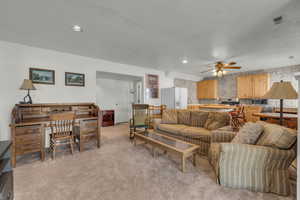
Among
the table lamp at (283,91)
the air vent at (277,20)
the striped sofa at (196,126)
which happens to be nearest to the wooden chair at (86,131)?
the striped sofa at (196,126)

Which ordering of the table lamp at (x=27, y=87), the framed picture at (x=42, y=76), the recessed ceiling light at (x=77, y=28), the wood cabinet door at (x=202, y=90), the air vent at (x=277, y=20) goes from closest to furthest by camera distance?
the air vent at (x=277, y=20)
the recessed ceiling light at (x=77, y=28)
the table lamp at (x=27, y=87)
the framed picture at (x=42, y=76)
the wood cabinet door at (x=202, y=90)

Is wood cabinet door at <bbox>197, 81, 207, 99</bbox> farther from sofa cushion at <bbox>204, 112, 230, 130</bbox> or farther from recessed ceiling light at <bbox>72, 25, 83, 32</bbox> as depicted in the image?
recessed ceiling light at <bbox>72, 25, 83, 32</bbox>

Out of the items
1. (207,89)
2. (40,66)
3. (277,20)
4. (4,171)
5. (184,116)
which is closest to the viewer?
(4,171)

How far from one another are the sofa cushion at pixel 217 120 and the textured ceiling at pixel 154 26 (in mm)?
1663

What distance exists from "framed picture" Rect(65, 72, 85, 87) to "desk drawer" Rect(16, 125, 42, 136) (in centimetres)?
147

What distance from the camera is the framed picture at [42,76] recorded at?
3060 mm

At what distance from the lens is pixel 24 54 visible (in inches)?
117

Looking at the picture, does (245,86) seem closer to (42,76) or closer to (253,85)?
(253,85)

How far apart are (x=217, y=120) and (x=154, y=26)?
2.37m

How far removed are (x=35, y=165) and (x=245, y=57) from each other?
19.3ft

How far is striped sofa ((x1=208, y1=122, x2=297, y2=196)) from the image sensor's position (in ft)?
4.86

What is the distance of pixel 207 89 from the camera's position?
7.00 m

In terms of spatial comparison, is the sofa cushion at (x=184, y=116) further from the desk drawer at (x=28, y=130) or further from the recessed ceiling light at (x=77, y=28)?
the desk drawer at (x=28, y=130)

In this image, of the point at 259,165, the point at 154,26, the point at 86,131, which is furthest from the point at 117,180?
the point at 154,26
